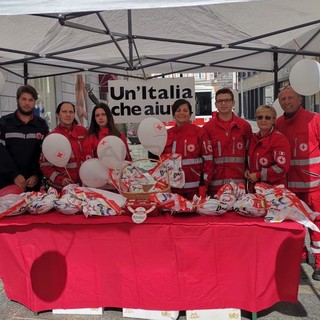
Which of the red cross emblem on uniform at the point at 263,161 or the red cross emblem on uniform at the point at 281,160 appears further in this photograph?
the red cross emblem on uniform at the point at 263,161

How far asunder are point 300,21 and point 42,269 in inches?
138

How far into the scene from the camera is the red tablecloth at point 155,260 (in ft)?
8.66

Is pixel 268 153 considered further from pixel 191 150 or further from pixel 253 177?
pixel 191 150

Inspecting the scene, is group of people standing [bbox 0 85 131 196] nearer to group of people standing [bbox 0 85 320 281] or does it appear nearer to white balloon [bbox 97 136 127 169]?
group of people standing [bbox 0 85 320 281]

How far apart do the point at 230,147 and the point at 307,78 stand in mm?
1256

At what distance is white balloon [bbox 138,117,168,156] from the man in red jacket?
1.16 metres

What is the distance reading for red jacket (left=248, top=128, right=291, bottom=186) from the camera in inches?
124

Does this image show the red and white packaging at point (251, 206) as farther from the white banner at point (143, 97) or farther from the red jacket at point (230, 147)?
the white banner at point (143, 97)

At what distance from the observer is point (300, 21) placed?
4020 millimetres

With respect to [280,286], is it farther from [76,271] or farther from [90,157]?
[90,157]

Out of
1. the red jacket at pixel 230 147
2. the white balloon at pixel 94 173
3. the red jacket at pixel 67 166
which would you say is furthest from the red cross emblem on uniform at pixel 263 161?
the red jacket at pixel 67 166

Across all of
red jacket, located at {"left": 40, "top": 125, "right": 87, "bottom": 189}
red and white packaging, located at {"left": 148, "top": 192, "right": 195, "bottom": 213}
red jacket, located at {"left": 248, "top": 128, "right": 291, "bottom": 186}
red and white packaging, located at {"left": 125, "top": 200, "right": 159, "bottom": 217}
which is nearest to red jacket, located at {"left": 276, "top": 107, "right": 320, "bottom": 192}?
red jacket, located at {"left": 248, "top": 128, "right": 291, "bottom": 186}

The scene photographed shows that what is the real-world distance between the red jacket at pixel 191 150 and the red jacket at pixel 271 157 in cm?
43

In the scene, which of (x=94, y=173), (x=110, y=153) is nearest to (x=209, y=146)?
(x=110, y=153)
